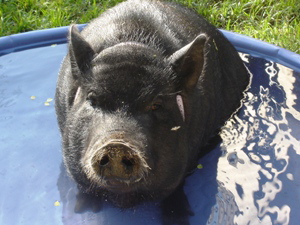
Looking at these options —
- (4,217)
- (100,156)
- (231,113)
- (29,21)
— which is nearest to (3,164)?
(4,217)

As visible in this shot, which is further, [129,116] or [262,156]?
[262,156]

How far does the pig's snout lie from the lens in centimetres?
310

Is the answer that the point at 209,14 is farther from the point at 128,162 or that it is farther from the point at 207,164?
the point at 128,162

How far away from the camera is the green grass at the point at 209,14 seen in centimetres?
723

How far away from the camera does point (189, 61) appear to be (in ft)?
12.8

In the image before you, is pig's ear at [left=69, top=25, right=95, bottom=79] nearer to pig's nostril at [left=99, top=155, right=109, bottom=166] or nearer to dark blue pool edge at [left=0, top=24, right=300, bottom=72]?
pig's nostril at [left=99, top=155, right=109, bottom=166]

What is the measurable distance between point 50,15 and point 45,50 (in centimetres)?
106

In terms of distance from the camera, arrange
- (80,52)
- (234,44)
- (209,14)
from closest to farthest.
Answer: (80,52) → (234,44) → (209,14)

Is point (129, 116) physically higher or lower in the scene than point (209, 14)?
higher

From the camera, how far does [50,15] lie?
24.3 feet

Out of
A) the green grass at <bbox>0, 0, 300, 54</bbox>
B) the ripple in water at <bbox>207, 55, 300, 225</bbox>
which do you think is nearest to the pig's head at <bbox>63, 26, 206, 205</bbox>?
the ripple in water at <bbox>207, 55, 300, 225</bbox>

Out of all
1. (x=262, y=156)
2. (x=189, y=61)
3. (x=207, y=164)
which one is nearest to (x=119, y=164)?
(x=189, y=61)

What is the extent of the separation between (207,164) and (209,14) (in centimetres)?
328

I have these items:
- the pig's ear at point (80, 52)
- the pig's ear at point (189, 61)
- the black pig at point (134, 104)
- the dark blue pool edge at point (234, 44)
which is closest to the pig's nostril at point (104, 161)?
the black pig at point (134, 104)
